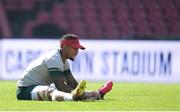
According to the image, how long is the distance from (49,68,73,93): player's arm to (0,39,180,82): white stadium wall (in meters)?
9.48

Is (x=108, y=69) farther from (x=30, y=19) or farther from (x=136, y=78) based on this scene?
(x=30, y=19)

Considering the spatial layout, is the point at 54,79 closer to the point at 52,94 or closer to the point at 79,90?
the point at 52,94

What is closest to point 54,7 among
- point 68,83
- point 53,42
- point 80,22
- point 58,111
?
point 80,22

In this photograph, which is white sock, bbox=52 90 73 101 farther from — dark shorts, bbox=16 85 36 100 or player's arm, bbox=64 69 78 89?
player's arm, bbox=64 69 78 89

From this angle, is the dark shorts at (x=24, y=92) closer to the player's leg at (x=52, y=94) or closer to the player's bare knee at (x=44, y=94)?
the player's leg at (x=52, y=94)

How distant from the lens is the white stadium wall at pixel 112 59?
20.9 metres

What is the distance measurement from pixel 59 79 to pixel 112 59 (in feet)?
32.9

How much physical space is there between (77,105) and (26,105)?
0.73 m

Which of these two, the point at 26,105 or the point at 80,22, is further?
the point at 80,22

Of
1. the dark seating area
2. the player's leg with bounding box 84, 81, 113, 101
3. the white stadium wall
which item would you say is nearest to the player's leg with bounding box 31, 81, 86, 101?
the player's leg with bounding box 84, 81, 113, 101

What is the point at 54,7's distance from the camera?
89.7 ft

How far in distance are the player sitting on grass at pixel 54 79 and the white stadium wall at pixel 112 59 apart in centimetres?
910

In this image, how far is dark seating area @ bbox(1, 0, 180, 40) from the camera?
26672 mm

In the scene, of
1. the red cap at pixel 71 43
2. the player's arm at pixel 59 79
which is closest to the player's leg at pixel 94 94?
the player's arm at pixel 59 79
